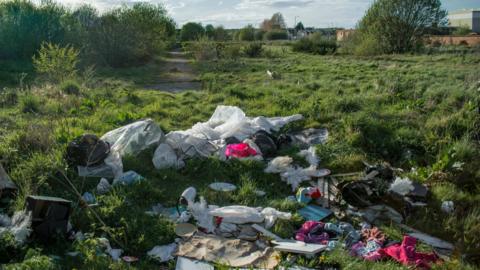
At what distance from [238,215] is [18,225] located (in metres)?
1.95

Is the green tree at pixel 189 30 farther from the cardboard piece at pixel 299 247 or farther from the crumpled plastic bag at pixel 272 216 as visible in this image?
the cardboard piece at pixel 299 247

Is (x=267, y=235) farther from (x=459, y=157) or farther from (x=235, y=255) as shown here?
(x=459, y=157)

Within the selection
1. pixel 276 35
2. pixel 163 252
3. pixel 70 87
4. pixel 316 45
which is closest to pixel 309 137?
pixel 163 252

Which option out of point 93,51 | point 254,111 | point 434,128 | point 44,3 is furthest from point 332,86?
point 44,3

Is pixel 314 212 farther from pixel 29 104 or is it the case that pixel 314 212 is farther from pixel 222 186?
pixel 29 104

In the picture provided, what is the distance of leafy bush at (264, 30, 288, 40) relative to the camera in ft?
160

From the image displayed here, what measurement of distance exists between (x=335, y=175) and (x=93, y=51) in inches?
607

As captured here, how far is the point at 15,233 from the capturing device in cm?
335

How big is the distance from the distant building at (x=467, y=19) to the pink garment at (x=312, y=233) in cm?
6617

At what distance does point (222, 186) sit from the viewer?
486 centimetres

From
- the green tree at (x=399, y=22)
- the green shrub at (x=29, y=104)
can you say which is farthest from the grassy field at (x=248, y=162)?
the green tree at (x=399, y=22)

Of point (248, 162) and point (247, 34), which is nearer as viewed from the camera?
point (248, 162)

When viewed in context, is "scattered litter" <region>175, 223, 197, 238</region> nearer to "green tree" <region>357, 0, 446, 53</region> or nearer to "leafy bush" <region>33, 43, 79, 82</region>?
"leafy bush" <region>33, 43, 79, 82</region>

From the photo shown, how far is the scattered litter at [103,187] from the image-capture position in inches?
176
